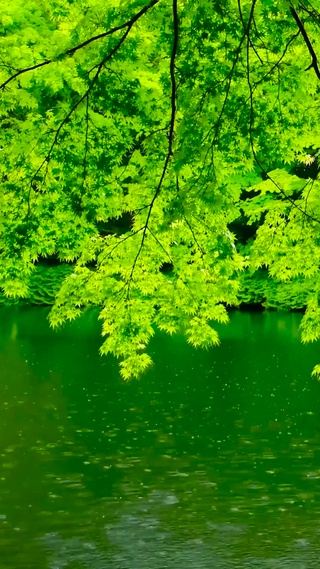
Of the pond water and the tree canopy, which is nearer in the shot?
the tree canopy

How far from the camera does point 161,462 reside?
40.3 ft

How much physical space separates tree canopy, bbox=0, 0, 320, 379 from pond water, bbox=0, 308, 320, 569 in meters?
2.18

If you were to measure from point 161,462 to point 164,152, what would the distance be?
6.22m

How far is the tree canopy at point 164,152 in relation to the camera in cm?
593

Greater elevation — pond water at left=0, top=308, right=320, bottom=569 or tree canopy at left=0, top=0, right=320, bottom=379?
tree canopy at left=0, top=0, right=320, bottom=379

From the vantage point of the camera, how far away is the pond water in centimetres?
907

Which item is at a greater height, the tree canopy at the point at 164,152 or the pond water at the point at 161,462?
the tree canopy at the point at 164,152

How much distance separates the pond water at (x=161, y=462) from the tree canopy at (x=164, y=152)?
2.18 meters

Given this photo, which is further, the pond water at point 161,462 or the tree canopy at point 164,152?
the pond water at point 161,462

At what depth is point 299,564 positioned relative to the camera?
856cm

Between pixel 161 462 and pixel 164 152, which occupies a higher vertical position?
pixel 164 152

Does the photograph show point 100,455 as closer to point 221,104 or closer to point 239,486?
point 239,486

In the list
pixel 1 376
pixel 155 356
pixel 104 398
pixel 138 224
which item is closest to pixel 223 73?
pixel 138 224

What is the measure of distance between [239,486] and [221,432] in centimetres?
284
